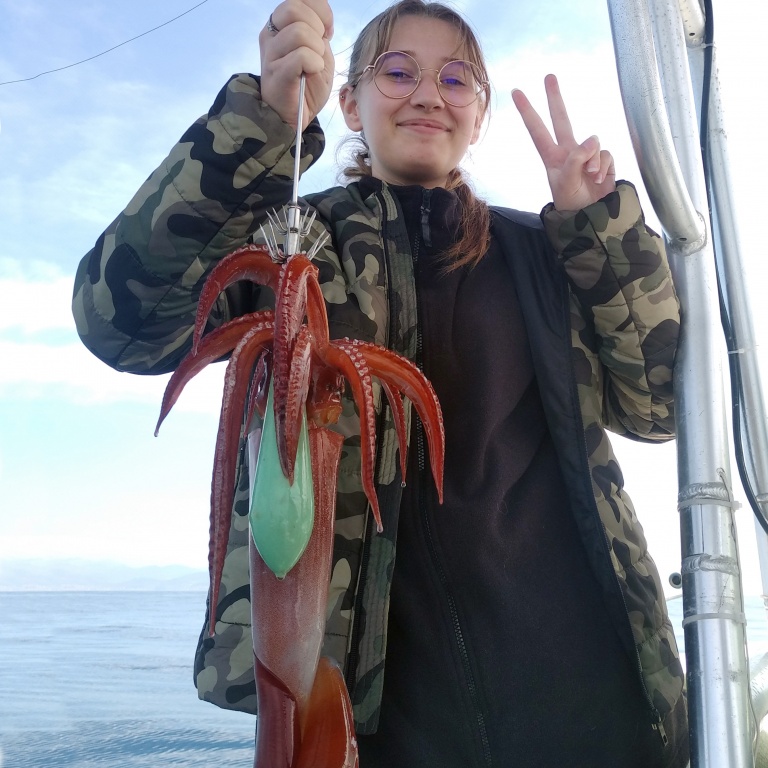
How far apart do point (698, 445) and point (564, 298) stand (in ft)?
1.31

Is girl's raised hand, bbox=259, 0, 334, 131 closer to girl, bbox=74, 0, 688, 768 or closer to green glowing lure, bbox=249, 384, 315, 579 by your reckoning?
girl, bbox=74, 0, 688, 768

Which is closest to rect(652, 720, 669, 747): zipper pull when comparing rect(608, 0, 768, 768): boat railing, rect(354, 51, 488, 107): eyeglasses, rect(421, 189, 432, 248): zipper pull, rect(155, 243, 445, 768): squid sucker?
rect(608, 0, 768, 768): boat railing

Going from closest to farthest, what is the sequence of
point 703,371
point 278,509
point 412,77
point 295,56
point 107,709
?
point 278,509
point 295,56
point 703,371
point 412,77
point 107,709

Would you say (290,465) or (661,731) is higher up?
(290,465)

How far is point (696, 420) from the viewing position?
1.08 m

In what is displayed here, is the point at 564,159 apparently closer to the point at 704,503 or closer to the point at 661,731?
the point at 704,503

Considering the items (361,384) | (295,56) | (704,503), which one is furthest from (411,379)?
(704,503)

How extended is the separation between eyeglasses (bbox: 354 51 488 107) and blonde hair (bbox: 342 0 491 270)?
6 centimetres

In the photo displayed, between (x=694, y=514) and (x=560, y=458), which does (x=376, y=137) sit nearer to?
(x=560, y=458)

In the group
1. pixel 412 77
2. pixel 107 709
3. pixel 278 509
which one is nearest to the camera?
pixel 278 509

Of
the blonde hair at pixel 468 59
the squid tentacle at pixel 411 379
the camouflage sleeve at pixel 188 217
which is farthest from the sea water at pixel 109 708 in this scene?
the camouflage sleeve at pixel 188 217

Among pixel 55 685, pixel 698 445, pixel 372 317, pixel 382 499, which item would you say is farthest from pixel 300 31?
pixel 55 685

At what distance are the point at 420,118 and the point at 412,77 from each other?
0.08 metres

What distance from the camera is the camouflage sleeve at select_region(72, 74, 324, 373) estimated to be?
0.99m
